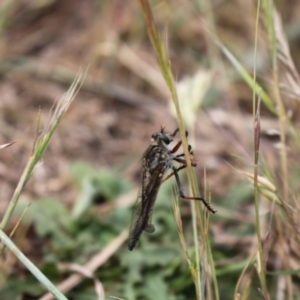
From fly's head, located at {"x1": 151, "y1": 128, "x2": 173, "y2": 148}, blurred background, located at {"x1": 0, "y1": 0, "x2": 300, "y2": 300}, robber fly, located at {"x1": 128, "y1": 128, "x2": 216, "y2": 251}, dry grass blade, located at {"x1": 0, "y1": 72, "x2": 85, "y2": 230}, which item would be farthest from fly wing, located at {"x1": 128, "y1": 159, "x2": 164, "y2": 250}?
dry grass blade, located at {"x1": 0, "y1": 72, "x2": 85, "y2": 230}

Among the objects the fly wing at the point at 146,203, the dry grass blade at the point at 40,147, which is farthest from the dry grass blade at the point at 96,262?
the dry grass blade at the point at 40,147

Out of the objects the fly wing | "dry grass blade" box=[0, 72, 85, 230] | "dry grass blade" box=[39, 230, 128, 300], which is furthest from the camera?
"dry grass blade" box=[39, 230, 128, 300]

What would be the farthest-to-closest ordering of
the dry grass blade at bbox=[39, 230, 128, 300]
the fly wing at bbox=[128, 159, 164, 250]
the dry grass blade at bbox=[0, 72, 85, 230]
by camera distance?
the dry grass blade at bbox=[39, 230, 128, 300], the fly wing at bbox=[128, 159, 164, 250], the dry grass blade at bbox=[0, 72, 85, 230]

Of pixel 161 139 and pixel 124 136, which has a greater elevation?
pixel 124 136

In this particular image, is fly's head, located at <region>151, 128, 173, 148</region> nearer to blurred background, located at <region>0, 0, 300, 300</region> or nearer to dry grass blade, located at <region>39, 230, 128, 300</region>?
blurred background, located at <region>0, 0, 300, 300</region>

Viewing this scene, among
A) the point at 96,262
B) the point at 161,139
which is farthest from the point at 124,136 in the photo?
the point at 161,139

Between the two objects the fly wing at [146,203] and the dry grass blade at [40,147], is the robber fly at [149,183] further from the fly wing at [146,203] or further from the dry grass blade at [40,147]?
the dry grass blade at [40,147]

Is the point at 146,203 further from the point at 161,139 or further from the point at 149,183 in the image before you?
the point at 161,139

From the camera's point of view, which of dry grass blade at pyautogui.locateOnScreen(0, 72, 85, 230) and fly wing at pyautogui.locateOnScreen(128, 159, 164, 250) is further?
fly wing at pyautogui.locateOnScreen(128, 159, 164, 250)
